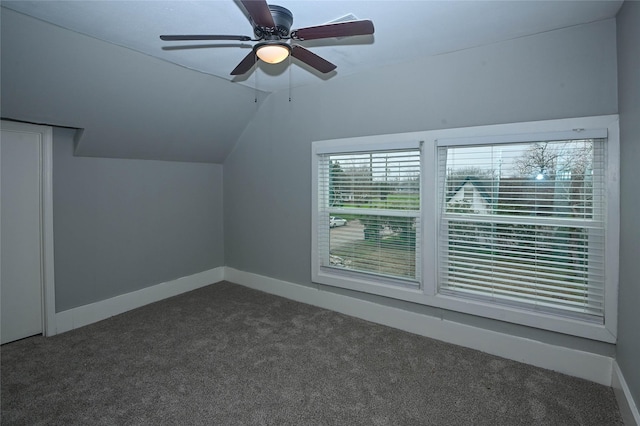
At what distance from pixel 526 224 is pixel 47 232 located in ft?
13.3

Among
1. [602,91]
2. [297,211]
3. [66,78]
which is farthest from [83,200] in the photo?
[602,91]

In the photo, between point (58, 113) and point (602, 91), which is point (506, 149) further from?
point (58, 113)

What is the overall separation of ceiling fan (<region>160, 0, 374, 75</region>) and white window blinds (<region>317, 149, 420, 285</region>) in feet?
4.74

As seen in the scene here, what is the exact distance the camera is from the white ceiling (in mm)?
2057

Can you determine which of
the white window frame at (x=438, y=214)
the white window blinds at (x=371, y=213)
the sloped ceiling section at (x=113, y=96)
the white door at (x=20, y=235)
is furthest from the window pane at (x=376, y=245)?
the white door at (x=20, y=235)

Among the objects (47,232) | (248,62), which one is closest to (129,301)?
(47,232)

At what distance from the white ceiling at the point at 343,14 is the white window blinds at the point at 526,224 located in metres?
0.82

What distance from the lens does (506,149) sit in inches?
104

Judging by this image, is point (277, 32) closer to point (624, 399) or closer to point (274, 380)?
point (274, 380)

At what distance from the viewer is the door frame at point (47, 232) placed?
300 centimetres

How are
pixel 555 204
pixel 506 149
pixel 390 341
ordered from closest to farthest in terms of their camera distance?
pixel 555 204 → pixel 506 149 → pixel 390 341

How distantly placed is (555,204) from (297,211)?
7.95ft

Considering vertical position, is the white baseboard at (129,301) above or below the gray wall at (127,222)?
below

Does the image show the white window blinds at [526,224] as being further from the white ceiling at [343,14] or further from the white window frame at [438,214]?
the white ceiling at [343,14]
